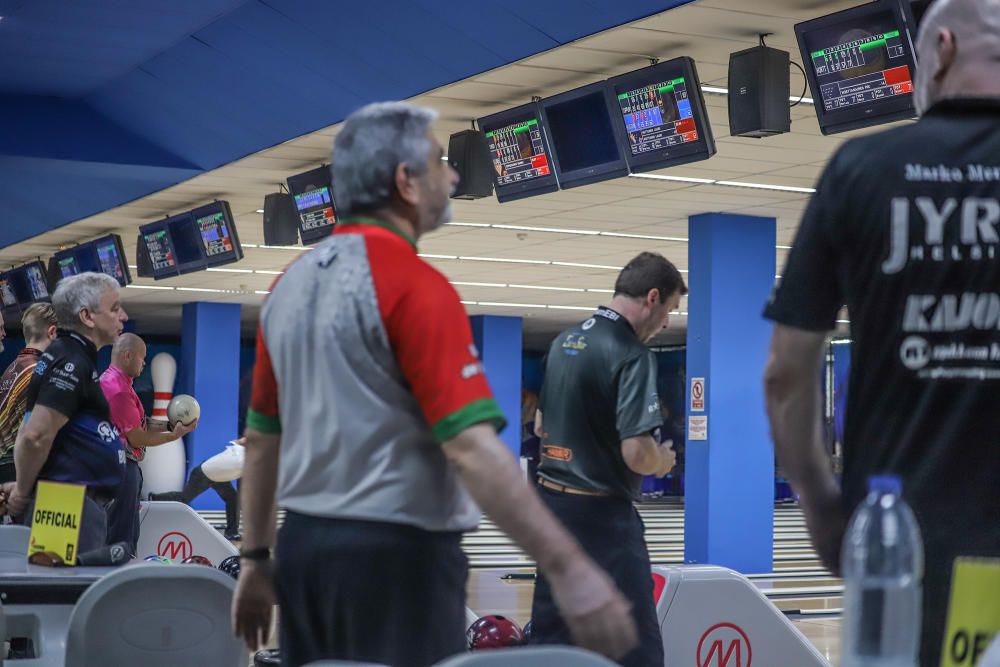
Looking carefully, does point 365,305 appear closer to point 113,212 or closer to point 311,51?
point 311,51

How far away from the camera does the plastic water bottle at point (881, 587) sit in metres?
1.38

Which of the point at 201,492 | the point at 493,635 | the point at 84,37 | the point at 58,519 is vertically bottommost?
the point at 201,492

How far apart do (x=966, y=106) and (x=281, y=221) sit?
781 centimetres

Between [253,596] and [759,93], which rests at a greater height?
[759,93]

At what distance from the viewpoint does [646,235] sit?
38.5 feet

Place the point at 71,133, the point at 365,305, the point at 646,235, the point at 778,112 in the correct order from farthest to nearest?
the point at 646,235
the point at 71,133
the point at 778,112
the point at 365,305

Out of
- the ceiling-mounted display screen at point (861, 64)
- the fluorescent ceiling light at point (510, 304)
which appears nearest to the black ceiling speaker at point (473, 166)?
the ceiling-mounted display screen at point (861, 64)

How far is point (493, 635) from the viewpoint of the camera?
3.99 metres

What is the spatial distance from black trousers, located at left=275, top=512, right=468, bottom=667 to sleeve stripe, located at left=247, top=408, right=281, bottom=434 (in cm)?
24

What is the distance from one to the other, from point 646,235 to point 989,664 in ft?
34.4

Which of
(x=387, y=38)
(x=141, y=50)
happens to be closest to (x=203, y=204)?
(x=141, y=50)

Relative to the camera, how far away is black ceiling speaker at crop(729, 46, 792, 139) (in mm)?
5586

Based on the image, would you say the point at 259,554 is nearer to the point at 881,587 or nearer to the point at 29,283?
the point at 881,587

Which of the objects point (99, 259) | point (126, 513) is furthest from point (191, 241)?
point (126, 513)
